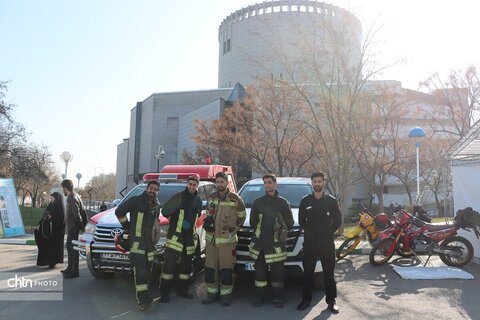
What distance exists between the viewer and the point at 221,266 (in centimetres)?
603

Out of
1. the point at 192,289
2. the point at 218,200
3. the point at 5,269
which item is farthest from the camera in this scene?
the point at 5,269

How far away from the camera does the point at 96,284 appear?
7316 mm

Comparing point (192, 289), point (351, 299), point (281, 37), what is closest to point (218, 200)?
point (192, 289)

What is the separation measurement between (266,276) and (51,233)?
5.16 meters

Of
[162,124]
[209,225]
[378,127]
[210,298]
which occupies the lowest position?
[210,298]

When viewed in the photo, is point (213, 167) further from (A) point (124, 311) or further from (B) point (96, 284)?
(A) point (124, 311)

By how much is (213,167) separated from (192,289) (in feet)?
13.4

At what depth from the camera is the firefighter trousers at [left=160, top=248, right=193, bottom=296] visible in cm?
606

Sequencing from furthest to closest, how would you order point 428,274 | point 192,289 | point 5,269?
point 5,269, point 428,274, point 192,289

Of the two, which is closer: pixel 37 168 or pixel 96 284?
pixel 96 284

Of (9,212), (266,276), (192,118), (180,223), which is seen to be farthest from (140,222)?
(192,118)

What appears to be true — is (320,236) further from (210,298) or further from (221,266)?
Answer: (210,298)
